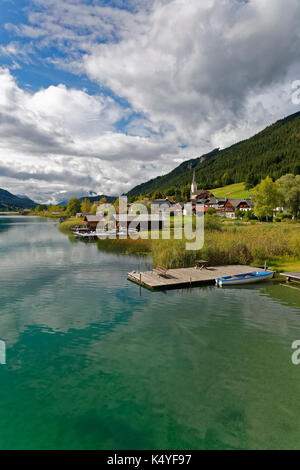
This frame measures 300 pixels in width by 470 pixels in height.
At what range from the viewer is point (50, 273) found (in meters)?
30.6

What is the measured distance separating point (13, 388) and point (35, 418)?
232 centimetres

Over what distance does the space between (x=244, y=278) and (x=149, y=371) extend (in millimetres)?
17323

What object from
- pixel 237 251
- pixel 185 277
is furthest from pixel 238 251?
pixel 185 277

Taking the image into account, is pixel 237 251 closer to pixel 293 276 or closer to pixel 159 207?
pixel 293 276

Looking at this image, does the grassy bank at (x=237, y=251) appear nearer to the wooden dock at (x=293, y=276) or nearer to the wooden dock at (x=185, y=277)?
the wooden dock at (x=185, y=277)

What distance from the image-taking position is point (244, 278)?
25766 mm

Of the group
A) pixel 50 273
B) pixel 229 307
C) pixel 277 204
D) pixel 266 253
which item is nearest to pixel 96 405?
pixel 229 307

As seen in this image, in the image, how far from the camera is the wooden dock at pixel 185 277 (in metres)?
24.8

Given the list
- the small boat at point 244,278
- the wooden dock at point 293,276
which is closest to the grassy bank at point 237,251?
the wooden dock at point 293,276

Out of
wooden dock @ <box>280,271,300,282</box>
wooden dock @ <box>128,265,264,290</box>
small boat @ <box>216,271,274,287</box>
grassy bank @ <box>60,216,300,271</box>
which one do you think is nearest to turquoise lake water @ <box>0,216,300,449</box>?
wooden dock @ <box>128,265,264,290</box>

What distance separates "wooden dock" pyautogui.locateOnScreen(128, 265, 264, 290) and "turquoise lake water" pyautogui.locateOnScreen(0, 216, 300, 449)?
2.35 metres

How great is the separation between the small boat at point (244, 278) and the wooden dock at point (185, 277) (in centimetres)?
107

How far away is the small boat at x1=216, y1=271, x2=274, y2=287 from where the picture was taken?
25078 mm

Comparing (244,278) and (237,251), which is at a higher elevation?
(237,251)
